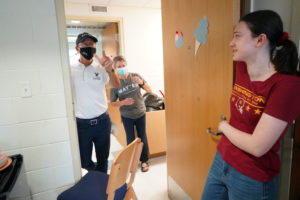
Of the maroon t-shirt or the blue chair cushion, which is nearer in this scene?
the maroon t-shirt

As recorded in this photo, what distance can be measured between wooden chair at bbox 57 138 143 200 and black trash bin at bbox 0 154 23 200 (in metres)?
0.31

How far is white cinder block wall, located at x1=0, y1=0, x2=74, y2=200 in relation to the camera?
4.38 ft

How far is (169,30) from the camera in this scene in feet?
5.78

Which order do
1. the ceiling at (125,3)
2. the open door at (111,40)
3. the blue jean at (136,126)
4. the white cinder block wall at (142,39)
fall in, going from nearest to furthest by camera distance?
the blue jean at (136,126)
the ceiling at (125,3)
the white cinder block wall at (142,39)
the open door at (111,40)

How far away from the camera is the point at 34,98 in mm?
1438

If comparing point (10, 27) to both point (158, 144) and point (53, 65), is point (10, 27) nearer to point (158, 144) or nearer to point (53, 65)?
point (53, 65)

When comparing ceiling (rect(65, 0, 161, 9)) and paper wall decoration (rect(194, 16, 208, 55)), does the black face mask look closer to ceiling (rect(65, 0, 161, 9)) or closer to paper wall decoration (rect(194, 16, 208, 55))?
paper wall decoration (rect(194, 16, 208, 55))

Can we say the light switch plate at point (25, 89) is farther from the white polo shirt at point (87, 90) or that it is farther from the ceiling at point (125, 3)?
the ceiling at point (125, 3)

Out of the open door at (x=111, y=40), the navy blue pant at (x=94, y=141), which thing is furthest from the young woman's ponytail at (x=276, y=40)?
the open door at (x=111, y=40)

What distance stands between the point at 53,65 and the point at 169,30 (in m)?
0.98

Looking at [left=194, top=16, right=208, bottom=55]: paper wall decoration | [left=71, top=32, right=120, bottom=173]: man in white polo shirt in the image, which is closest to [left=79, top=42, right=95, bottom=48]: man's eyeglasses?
[left=71, top=32, right=120, bottom=173]: man in white polo shirt

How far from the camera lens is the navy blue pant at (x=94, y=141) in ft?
5.78

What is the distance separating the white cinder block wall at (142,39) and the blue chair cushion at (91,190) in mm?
2651

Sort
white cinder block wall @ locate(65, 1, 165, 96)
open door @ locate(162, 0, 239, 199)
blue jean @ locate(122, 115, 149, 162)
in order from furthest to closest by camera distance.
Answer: white cinder block wall @ locate(65, 1, 165, 96) → blue jean @ locate(122, 115, 149, 162) → open door @ locate(162, 0, 239, 199)
